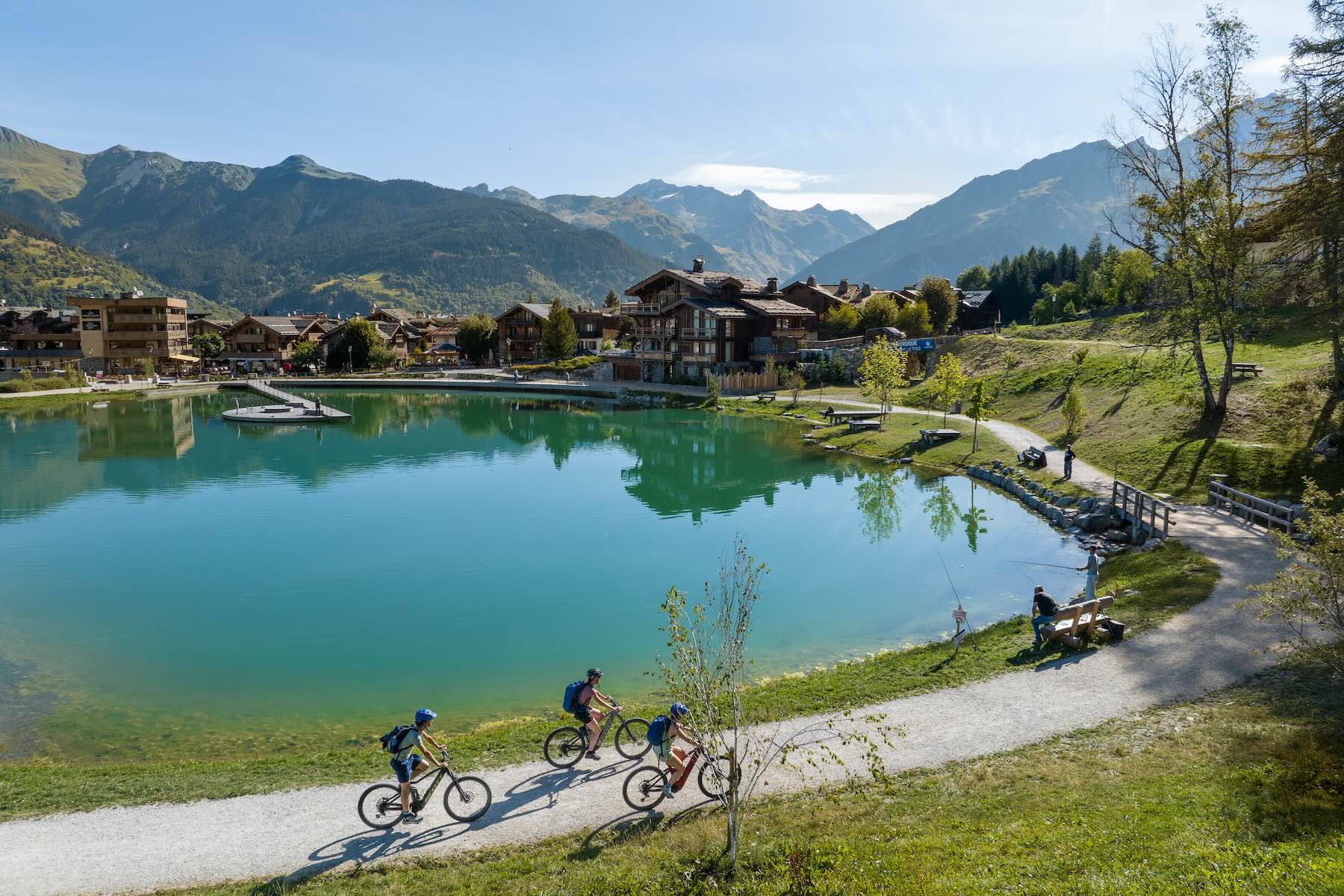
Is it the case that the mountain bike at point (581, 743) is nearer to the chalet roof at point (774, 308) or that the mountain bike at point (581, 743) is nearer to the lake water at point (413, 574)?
the lake water at point (413, 574)

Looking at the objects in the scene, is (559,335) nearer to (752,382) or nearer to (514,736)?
(752,382)

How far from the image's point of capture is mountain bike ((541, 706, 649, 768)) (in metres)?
14.1

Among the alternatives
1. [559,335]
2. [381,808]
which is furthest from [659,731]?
[559,335]

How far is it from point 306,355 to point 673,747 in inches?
4516

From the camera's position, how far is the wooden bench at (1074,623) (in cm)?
1825

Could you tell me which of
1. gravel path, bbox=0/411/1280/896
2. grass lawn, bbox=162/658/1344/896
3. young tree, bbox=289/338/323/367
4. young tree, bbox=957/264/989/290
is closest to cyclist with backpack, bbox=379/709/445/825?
gravel path, bbox=0/411/1280/896

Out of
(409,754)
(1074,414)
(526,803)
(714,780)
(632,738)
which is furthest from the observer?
(1074,414)

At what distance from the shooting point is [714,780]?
37.6 ft

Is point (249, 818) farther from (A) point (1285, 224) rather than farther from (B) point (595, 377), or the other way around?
(B) point (595, 377)

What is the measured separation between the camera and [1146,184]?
3778 centimetres

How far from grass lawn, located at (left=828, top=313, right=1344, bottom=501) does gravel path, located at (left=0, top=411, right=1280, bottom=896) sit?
15.3m

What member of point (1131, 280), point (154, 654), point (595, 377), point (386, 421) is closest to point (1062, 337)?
point (1131, 280)

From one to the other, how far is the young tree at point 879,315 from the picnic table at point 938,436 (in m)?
42.9

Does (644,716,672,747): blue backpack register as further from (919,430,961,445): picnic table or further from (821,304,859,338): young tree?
(821,304,859,338): young tree
